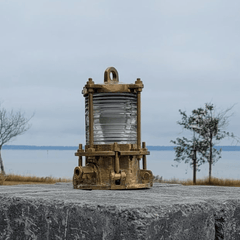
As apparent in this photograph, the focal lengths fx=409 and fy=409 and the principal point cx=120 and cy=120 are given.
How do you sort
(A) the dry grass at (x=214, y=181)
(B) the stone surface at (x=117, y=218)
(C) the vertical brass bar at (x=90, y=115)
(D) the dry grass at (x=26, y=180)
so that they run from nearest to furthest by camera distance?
(B) the stone surface at (x=117, y=218), (C) the vertical brass bar at (x=90, y=115), (A) the dry grass at (x=214, y=181), (D) the dry grass at (x=26, y=180)

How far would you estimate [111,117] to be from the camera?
4.95 metres

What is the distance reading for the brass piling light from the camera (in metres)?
4.71

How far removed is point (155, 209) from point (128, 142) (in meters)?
2.00

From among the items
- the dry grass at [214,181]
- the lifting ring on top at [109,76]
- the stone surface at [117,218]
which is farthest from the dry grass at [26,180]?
the stone surface at [117,218]

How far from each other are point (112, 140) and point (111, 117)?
281 mm

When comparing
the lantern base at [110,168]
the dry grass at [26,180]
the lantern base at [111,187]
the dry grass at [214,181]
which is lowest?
the dry grass at [26,180]

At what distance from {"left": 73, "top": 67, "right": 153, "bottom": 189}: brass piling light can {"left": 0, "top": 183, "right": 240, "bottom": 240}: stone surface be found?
44.4 inches

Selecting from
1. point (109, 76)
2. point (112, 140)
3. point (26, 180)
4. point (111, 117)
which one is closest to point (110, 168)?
point (112, 140)

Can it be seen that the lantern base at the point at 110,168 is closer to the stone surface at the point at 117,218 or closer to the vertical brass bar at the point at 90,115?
A: the vertical brass bar at the point at 90,115

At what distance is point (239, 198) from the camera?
3.77 metres

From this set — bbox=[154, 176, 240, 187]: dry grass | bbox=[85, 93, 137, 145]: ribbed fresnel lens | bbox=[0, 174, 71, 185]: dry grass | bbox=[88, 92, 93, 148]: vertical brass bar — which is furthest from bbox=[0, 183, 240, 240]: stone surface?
bbox=[0, 174, 71, 185]: dry grass

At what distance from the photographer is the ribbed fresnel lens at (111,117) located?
4.92 metres

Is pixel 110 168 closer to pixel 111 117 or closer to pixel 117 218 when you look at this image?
pixel 111 117

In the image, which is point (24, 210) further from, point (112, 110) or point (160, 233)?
point (112, 110)
